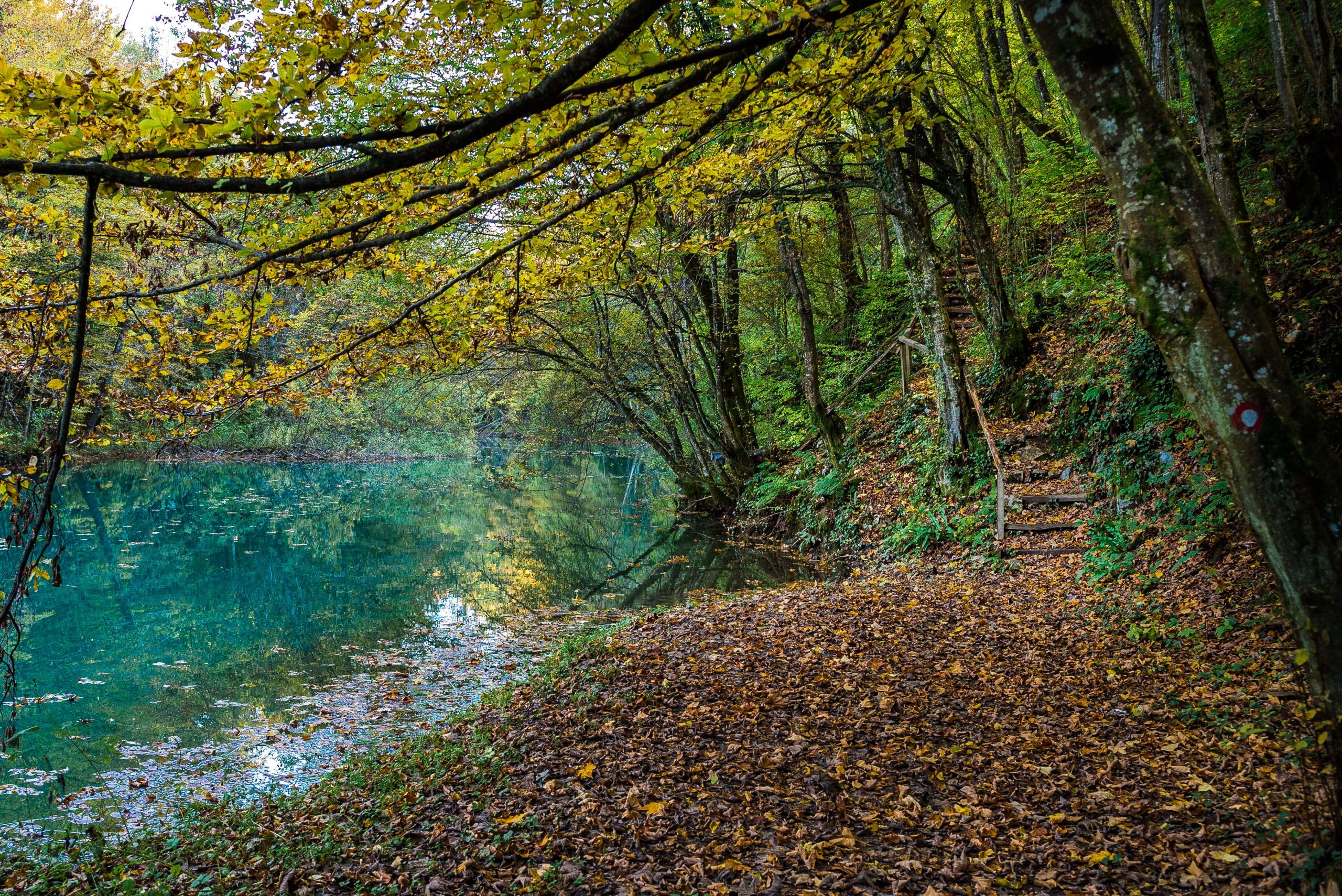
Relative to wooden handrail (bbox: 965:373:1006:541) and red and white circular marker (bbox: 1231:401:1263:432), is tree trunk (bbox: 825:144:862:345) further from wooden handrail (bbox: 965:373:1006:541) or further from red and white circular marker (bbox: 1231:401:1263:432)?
red and white circular marker (bbox: 1231:401:1263:432)

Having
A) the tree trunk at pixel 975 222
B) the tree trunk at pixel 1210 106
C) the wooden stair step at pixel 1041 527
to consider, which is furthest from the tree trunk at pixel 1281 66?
the wooden stair step at pixel 1041 527

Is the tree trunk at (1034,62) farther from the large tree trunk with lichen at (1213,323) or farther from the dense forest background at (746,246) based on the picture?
the large tree trunk with lichen at (1213,323)

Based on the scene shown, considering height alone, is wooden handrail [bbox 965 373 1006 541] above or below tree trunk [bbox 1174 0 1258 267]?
below

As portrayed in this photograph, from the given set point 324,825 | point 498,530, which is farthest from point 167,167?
point 498,530

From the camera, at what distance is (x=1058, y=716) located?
16.6 ft

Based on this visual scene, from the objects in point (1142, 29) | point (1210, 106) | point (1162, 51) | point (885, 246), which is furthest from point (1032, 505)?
point (885, 246)

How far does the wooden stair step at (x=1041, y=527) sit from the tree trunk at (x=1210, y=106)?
4.09m

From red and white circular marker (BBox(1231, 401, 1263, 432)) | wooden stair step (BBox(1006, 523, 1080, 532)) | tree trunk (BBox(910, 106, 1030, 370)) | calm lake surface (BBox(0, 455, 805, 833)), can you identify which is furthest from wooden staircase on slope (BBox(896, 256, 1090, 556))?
red and white circular marker (BBox(1231, 401, 1263, 432))

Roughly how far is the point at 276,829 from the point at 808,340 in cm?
1183

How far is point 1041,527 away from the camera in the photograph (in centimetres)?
971

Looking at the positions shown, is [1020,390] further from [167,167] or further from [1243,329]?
[167,167]

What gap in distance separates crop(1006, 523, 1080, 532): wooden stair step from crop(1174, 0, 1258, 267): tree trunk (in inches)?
161

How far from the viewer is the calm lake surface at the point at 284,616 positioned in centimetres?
688

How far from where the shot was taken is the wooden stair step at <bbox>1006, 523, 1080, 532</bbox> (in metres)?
9.52
